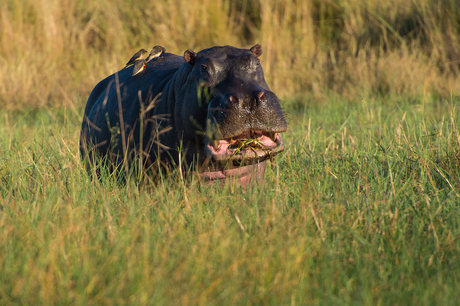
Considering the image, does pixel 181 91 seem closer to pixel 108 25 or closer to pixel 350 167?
pixel 350 167

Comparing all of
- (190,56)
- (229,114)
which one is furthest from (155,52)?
(229,114)

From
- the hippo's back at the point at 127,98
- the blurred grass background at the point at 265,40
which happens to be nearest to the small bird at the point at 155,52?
the hippo's back at the point at 127,98

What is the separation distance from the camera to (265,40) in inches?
326

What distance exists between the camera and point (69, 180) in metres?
3.08

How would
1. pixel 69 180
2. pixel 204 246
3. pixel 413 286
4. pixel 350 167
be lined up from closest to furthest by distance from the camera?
1. pixel 413 286
2. pixel 204 246
3. pixel 69 180
4. pixel 350 167

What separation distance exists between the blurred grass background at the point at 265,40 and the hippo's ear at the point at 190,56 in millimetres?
3531

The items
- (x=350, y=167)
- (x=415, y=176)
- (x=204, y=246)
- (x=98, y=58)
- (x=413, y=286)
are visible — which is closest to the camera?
(x=413, y=286)

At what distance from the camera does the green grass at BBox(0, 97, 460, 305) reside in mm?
1943

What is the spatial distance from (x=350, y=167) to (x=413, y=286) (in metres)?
1.61

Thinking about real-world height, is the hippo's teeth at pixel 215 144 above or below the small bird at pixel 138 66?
below

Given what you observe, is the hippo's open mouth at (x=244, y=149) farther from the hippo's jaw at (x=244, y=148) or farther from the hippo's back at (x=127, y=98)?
the hippo's back at (x=127, y=98)

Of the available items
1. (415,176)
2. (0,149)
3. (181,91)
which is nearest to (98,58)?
(0,149)

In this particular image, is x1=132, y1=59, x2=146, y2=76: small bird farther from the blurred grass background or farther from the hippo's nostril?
the blurred grass background

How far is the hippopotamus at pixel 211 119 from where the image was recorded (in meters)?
2.96
